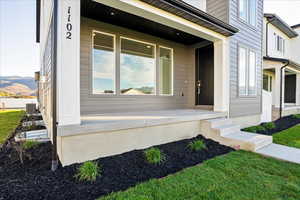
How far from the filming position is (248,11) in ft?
22.5

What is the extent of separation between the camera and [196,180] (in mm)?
2582

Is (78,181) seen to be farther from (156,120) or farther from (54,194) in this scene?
(156,120)

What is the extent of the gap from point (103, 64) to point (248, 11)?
20.7 feet

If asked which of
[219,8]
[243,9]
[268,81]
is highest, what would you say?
[243,9]

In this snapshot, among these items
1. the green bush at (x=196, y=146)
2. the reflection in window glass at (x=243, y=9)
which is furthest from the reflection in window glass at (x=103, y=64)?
the reflection in window glass at (x=243, y=9)

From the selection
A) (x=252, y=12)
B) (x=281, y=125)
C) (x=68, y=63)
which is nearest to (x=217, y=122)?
(x=68, y=63)

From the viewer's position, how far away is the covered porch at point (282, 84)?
893cm

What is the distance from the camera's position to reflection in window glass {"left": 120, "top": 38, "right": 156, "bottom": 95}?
18.3 ft

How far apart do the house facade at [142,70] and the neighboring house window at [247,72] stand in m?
0.04

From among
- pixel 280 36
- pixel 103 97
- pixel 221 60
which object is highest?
pixel 280 36

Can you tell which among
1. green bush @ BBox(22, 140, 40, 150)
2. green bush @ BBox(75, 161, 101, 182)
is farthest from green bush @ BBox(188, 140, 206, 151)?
green bush @ BBox(22, 140, 40, 150)

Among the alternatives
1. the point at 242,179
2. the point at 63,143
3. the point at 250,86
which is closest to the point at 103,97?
the point at 63,143

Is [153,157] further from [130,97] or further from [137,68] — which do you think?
[137,68]

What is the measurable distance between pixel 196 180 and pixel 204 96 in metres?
4.78
